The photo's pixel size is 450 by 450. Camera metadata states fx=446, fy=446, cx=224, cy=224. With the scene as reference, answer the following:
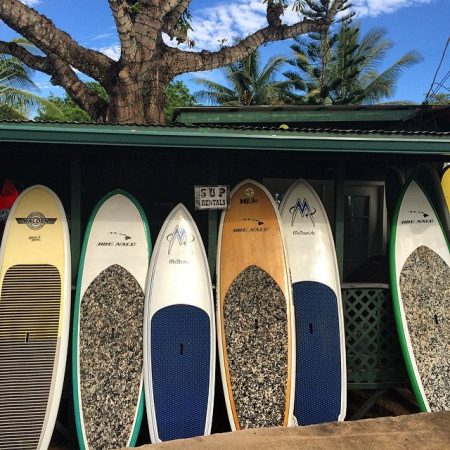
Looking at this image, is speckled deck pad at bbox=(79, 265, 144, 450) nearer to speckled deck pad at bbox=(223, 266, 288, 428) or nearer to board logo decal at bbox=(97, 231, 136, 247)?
board logo decal at bbox=(97, 231, 136, 247)

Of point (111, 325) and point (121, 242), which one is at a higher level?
point (121, 242)

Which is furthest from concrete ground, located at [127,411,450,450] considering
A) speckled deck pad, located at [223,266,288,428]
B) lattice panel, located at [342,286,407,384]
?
lattice panel, located at [342,286,407,384]

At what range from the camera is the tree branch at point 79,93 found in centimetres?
770

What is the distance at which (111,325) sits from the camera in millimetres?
3873

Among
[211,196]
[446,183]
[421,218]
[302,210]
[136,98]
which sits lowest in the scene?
[421,218]

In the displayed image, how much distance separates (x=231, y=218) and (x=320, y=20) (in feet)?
19.6

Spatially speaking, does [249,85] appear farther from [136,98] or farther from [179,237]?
[179,237]

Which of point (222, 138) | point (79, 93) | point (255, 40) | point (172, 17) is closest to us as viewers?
point (222, 138)

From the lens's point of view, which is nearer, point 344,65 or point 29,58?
point 29,58

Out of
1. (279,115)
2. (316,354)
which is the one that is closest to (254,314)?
(316,354)

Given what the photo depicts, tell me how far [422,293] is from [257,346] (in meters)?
1.70

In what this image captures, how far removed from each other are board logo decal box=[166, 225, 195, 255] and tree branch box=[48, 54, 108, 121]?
4434 millimetres

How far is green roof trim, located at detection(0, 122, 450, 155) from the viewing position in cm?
333

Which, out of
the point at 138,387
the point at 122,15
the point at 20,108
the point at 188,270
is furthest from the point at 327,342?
the point at 20,108
